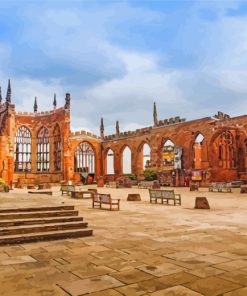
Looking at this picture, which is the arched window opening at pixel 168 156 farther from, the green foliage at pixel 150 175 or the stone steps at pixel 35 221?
the stone steps at pixel 35 221

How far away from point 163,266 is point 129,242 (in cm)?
177

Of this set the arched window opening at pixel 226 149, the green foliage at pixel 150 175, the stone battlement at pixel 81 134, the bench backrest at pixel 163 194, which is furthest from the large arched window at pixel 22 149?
the bench backrest at pixel 163 194

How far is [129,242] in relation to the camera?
6312 mm

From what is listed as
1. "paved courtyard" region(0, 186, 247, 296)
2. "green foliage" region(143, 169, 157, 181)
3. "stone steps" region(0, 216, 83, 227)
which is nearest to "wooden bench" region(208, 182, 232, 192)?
"green foliage" region(143, 169, 157, 181)

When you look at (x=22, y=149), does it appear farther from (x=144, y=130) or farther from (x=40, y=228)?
(x=40, y=228)

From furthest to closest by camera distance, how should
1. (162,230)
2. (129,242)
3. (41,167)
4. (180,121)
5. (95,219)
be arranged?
(41,167) < (180,121) < (95,219) < (162,230) < (129,242)

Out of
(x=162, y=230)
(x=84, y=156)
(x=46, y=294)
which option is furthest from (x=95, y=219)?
(x=84, y=156)

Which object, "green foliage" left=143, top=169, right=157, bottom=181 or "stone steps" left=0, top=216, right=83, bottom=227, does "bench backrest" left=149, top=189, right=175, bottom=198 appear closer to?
"stone steps" left=0, top=216, right=83, bottom=227

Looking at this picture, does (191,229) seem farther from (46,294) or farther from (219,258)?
(46,294)

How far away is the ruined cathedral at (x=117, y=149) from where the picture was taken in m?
33.3

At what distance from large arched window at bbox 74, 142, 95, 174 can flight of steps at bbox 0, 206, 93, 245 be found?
38174mm

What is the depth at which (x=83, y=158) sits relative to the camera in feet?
153

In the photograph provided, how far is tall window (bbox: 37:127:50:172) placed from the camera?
4609cm

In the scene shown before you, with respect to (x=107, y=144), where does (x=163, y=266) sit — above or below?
below
